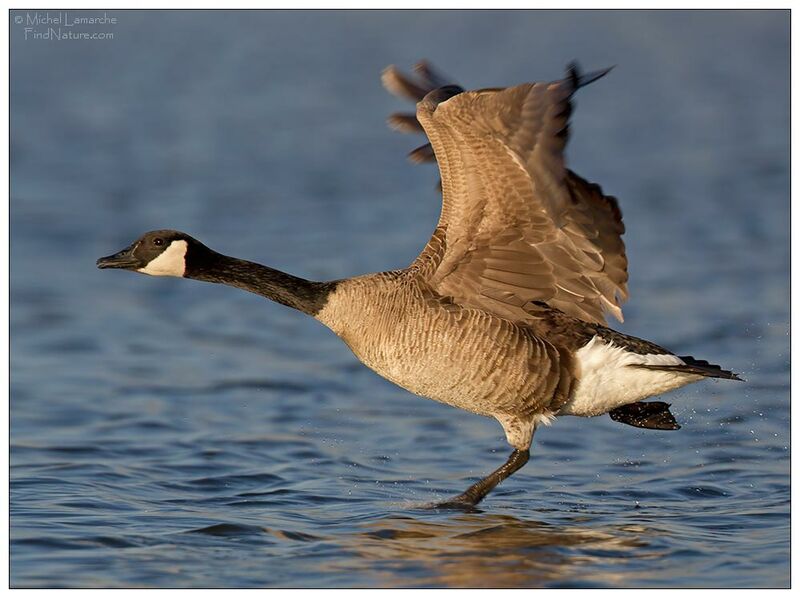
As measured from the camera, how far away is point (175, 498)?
7477 millimetres

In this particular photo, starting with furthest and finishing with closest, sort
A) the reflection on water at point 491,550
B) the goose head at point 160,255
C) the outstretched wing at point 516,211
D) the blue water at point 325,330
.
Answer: the goose head at point 160,255
the blue water at point 325,330
the outstretched wing at point 516,211
the reflection on water at point 491,550

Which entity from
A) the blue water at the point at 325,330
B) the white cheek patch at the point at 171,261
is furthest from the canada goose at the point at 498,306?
the blue water at the point at 325,330

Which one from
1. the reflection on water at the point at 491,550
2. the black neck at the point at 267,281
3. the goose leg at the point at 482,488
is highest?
the black neck at the point at 267,281

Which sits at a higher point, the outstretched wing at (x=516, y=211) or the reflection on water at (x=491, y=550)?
the outstretched wing at (x=516, y=211)

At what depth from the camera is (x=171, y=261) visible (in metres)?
7.76

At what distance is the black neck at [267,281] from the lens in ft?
24.7

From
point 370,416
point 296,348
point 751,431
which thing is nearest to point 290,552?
point 370,416

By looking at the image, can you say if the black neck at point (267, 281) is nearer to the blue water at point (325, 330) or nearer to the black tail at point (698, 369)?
the blue water at point (325, 330)

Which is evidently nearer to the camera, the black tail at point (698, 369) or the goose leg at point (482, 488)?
the black tail at point (698, 369)

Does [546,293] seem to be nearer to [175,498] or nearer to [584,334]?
[584,334]

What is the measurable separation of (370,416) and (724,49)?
1337cm

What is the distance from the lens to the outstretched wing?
6285 mm

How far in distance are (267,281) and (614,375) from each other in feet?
6.94

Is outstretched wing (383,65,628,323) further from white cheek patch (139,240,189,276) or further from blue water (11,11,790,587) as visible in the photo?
white cheek patch (139,240,189,276)
